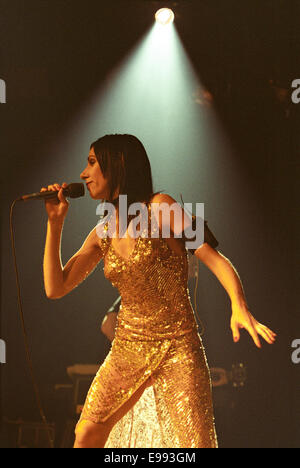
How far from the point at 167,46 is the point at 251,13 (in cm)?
75

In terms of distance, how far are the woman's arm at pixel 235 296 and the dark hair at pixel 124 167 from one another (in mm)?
432

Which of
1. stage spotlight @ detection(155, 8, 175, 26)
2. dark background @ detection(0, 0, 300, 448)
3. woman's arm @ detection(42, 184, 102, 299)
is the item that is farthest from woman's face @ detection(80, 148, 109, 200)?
stage spotlight @ detection(155, 8, 175, 26)

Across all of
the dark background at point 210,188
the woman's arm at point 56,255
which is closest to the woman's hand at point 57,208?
the woman's arm at point 56,255

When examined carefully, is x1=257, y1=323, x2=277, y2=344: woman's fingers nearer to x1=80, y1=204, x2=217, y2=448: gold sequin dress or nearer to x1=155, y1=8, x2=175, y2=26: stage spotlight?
x1=80, y1=204, x2=217, y2=448: gold sequin dress

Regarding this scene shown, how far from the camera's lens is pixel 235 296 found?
1.88 metres

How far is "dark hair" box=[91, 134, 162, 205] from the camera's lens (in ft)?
7.29

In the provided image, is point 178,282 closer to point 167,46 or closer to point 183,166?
point 183,166

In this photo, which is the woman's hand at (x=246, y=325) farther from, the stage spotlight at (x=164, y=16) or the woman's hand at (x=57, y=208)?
the stage spotlight at (x=164, y=16)

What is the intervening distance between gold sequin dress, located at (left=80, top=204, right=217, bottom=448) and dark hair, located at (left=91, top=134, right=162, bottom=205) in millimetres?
178

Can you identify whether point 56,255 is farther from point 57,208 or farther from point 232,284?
point 232,284

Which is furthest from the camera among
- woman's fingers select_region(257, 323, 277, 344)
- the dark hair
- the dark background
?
the dark background

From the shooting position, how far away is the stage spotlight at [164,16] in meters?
4.27
